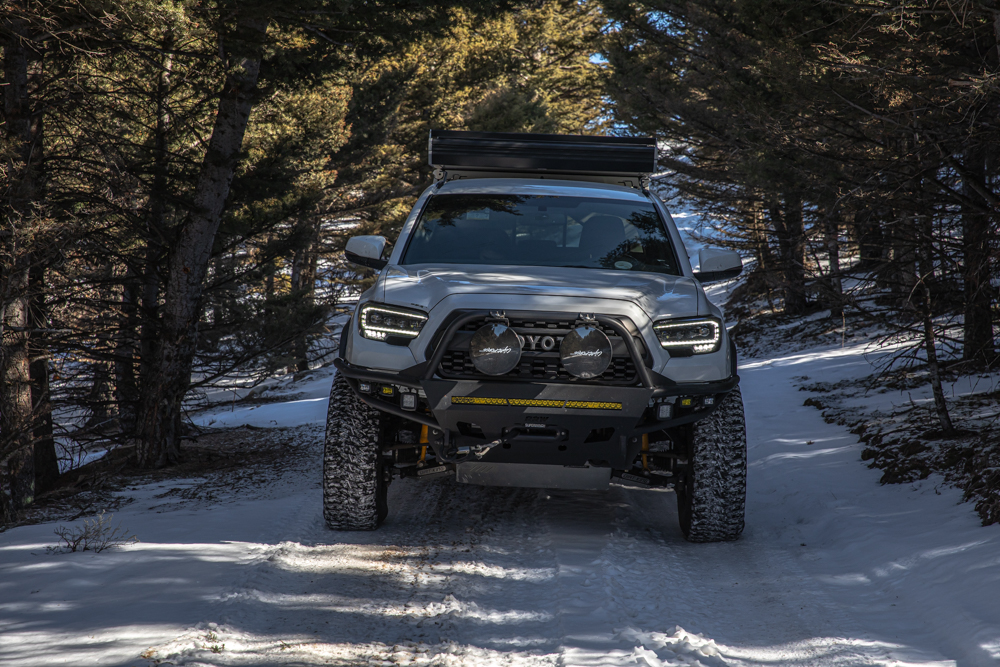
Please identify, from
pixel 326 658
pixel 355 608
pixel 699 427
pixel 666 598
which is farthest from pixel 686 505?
pixel 326 658

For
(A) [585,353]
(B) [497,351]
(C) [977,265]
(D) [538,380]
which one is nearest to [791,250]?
(C) [977,265]

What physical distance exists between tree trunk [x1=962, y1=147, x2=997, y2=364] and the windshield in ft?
6.54

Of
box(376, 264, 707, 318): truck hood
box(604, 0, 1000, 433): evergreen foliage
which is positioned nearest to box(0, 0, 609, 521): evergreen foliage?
box(376, 264, 707, 318): truck hood

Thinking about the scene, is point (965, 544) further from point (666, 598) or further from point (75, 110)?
point (75, 110)

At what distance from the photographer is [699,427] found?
4492 millimetres

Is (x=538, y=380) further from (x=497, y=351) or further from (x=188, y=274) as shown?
(x=188, y=274)

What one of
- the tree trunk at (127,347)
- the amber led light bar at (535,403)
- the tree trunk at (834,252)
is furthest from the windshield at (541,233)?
the tree trunk at (127,347)

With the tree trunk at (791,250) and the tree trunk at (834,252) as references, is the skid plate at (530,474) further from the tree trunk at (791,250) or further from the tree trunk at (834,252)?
the tree trunk at (791,250)

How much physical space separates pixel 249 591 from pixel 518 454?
5.07 feet

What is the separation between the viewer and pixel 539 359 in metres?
4.14

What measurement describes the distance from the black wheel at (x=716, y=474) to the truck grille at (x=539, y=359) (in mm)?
712

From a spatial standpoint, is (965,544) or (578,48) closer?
(965,544)

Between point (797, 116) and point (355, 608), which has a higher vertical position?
point (797, 116)

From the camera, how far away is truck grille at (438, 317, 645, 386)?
13.5ft
